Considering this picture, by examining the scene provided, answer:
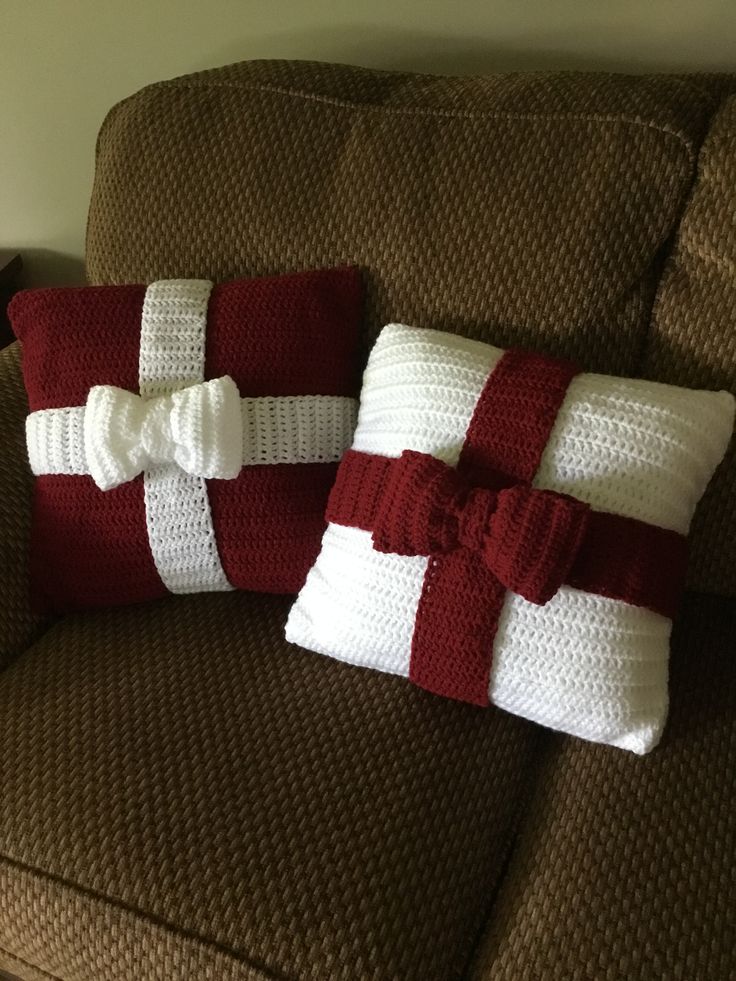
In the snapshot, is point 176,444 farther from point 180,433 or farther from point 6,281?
point 6,281

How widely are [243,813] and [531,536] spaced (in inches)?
14.9

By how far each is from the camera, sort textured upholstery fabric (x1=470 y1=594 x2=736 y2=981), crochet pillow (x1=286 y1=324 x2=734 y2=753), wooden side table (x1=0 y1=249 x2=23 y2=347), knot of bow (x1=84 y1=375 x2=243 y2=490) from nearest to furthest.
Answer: textured upholstery fabric (x1=470 y1=594 x2=736 y2=981) < crochet pillow (x1=286 y1=324 x2=734 y2=753) < knot of bow (x1=84 y1=375 x2=243 y2=490) < wooden side table (x1=0 y1=249 x2=23 y2=347)

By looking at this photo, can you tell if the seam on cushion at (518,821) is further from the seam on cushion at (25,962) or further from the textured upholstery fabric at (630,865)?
the seam on cushion at (25,962)

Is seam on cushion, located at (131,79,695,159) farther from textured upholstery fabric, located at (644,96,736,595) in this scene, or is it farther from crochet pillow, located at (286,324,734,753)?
crochet pillow, located at (286,324,734,753)

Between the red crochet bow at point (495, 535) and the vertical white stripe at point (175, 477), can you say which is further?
the vertical white stripe at point (175, 477)

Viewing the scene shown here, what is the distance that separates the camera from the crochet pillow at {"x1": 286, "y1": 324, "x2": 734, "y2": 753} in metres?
0.84

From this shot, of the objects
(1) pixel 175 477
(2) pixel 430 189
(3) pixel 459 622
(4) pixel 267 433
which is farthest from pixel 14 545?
(2) pixel 430 189

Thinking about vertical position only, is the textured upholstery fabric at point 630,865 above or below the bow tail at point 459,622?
below

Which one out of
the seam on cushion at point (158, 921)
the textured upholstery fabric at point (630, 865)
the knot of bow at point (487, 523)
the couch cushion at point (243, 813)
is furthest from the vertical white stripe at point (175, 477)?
the textured upholstery fabric at point (630, 865)

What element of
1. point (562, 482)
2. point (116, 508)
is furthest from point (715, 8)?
point (116, 508)

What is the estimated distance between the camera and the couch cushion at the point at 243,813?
0.77 metres

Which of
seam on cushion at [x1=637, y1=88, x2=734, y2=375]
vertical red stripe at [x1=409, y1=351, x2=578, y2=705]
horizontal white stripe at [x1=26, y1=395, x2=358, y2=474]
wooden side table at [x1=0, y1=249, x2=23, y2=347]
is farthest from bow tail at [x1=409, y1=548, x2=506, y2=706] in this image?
wooden side table at [x1=0, y1=249, x2=23, y2=347]

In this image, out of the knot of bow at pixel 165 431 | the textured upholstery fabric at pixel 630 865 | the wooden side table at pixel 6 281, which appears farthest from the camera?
the wooden side table at pixel 6 281

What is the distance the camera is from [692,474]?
0.89 m
